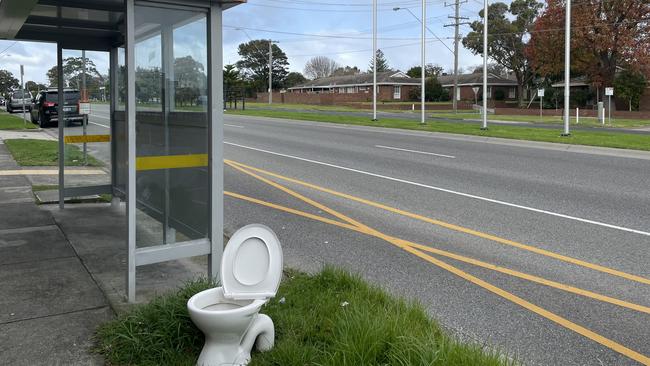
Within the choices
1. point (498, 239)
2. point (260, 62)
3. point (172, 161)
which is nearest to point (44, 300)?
point (172, 161)

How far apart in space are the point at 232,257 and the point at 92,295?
1.73 meters

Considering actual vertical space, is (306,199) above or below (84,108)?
below

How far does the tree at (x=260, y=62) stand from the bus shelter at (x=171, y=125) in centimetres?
10030

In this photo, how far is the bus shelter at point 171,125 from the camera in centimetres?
463

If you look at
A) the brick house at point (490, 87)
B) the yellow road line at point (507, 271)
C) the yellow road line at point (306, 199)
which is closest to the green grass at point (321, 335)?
the yellow road line at point (507, 271)

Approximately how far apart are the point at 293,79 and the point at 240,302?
111184 mm

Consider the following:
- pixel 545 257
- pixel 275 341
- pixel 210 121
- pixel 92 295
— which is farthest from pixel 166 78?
pixel 545 257

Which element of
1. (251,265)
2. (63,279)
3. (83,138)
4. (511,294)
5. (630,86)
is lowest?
(511,294)

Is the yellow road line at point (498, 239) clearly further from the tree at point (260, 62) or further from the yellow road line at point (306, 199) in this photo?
the tree at point (260, 62)

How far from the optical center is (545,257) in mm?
6230

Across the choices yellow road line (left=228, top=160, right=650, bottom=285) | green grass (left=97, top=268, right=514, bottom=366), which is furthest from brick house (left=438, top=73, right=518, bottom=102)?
green grass (left=97, top=268, right=514, bottom=366)

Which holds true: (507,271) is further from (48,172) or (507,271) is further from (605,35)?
(605,35)

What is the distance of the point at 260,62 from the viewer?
348ft

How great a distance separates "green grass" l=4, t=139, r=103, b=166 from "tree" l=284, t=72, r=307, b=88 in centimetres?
9141
